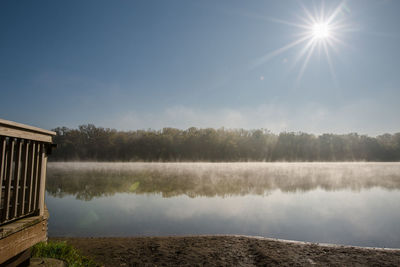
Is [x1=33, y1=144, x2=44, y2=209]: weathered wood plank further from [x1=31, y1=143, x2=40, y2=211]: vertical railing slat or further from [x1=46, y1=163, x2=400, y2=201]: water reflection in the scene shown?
[x1=46, y1=163, x2=400, y2=201]: water reflection

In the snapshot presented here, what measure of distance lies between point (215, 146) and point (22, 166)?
273 feet

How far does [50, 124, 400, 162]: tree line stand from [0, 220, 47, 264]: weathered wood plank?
7771cm

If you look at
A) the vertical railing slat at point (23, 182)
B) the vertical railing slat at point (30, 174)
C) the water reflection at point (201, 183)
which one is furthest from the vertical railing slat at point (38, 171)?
the water reflection at point (201, 183)

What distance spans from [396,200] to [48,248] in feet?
67.6

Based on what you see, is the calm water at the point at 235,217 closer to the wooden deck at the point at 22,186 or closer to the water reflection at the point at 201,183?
the water reflection at the point at 201,183

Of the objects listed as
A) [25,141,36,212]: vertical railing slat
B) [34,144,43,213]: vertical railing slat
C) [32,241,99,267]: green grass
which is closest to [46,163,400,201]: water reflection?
[32,241,99,267]: green grass

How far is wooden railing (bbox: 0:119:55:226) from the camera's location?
164 inches

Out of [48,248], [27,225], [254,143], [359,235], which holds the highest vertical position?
[254,143]

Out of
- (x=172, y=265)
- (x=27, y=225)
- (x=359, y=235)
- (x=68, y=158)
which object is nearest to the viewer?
(x=27, y=225)

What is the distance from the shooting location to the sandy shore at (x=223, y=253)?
6.29 meters

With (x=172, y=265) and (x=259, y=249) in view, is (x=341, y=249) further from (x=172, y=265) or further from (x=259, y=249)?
(x=172, y=265)

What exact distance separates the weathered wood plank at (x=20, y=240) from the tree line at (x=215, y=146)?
77.7 m

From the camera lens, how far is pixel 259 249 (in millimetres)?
7199

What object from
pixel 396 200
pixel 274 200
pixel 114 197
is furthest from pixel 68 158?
pixel 396 200
